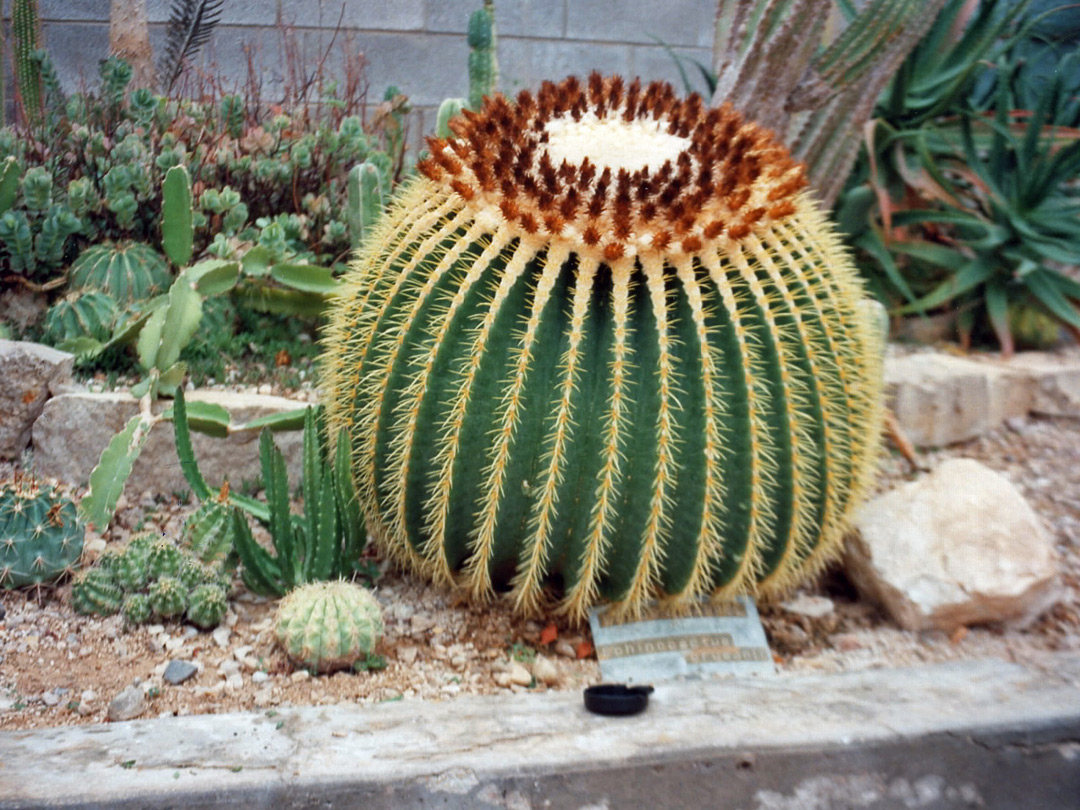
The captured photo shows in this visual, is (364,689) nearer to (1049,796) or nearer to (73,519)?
(73,519)

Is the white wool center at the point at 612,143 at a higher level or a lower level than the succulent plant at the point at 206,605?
higher

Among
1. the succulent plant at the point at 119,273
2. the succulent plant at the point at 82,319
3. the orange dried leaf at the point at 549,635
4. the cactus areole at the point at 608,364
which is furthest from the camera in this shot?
the succulent plant at the point at 119,273

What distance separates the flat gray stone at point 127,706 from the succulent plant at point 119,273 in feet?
4.81

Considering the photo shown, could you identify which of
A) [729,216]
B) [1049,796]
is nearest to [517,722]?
[1049,796]

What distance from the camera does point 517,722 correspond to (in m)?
1.72

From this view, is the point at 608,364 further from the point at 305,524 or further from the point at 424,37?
the point at 424,37

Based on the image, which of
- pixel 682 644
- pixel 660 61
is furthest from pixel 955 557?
pixel 660 61

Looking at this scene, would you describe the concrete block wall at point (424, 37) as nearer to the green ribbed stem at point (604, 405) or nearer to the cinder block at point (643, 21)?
the cinder block at point (643, 21)

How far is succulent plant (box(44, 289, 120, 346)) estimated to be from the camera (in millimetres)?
2855

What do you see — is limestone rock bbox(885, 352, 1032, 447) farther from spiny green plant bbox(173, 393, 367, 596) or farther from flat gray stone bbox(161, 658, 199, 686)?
flat gray stone bbox(161, 658, 199, 686)

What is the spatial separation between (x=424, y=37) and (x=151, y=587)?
242 centimetres

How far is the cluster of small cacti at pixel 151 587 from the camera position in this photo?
209 centimetres

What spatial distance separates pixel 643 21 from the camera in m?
4.10

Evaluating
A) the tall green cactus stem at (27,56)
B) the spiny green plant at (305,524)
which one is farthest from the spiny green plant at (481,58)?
the spiny green plant at (305,524)
